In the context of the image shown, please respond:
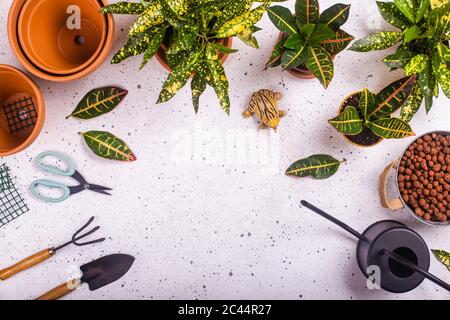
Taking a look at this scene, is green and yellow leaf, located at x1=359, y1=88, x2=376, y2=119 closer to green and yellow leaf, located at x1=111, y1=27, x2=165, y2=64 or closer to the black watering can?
the black watering can

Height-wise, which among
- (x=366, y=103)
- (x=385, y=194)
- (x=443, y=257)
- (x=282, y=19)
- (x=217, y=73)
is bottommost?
(x=443, y=257)

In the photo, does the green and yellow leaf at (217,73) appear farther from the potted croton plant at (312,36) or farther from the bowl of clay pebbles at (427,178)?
the bowl of clay pebbles at (427,178)

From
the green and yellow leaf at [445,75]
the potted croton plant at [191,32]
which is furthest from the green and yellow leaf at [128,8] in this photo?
the green and yellow leaf at [445,75]

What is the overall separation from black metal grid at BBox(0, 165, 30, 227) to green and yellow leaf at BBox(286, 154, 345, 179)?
2.15ft

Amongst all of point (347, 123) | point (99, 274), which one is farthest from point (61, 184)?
point (347, 123)

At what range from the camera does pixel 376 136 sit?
1.15 m

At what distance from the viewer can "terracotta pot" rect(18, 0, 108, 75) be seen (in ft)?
3.38

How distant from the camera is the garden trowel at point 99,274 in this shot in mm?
1139

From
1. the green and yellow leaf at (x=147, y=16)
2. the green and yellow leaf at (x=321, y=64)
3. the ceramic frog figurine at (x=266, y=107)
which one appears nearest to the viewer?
the green and yellow leaf at (x=147, y=16)

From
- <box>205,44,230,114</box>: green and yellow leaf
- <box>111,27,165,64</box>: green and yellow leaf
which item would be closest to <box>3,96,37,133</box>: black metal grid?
<box>111,27,165,64</box>: green and yellow leaf

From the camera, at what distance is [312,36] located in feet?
3.37

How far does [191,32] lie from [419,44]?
1.74ft

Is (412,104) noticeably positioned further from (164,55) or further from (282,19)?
(164,55)
